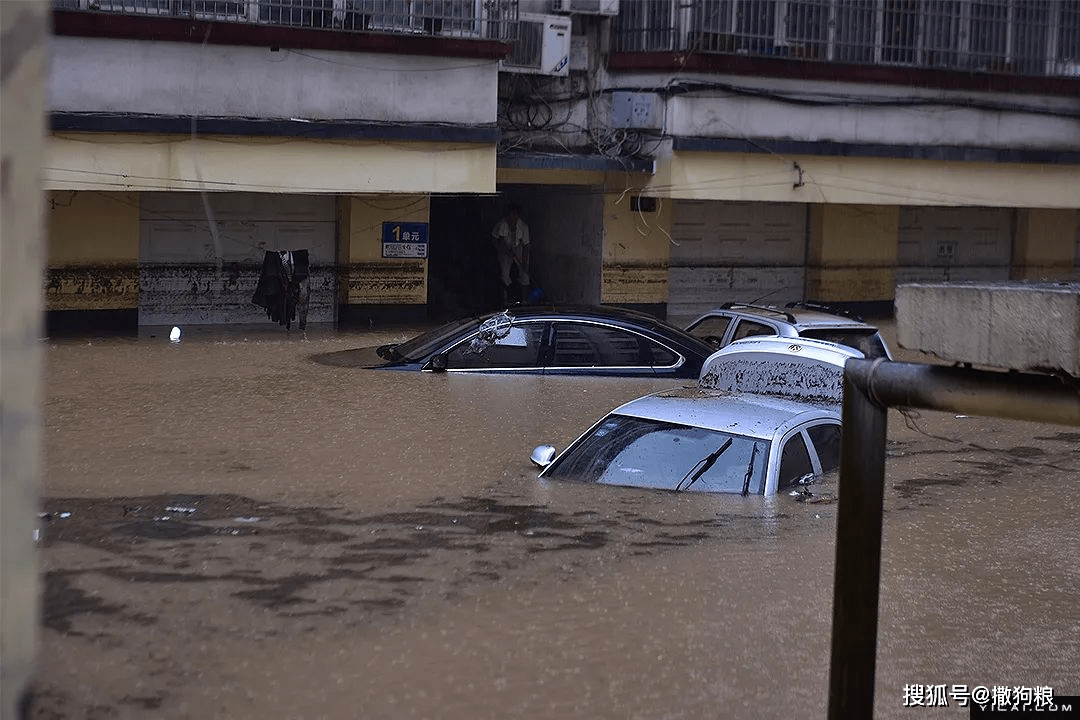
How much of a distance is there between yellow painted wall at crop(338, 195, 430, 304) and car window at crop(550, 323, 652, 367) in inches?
274

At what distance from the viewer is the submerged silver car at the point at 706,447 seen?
28.3 ft

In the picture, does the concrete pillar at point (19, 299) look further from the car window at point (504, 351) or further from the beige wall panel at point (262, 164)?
the beige wall panel at point (262, 164)

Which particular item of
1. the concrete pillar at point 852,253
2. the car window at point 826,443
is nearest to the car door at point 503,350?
the car window at point 826,443

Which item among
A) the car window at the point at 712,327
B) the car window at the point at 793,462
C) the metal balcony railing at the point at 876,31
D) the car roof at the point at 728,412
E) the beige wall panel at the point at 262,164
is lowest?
the car window at the point at 793,462

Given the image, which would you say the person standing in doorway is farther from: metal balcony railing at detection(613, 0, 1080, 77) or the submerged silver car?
the submerged silver car

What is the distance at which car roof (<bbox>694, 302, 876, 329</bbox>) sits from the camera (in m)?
13.1

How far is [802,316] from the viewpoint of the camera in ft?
44.5

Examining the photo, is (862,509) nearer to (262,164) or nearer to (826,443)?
(826,443)

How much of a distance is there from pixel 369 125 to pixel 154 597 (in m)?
10.8

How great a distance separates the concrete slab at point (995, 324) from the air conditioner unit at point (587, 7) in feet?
49.8

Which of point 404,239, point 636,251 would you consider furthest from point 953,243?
point 404,239

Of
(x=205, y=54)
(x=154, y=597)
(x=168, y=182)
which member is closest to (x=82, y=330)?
(x=168, y=182)

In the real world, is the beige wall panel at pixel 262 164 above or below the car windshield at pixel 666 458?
above

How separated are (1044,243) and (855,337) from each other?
42.7 ft
